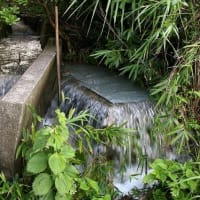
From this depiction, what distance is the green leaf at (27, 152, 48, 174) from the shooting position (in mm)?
2414

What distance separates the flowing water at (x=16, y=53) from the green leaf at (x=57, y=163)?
6.01 feet

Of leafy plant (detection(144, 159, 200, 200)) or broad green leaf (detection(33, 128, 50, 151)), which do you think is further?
leafy plant (detection(144, 159, 200, 200))

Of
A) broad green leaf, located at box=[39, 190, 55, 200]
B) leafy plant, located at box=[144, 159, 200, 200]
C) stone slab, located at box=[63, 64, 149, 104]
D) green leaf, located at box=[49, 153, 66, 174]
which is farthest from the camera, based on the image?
stone slab, located at box=[63, 64, 149, 104]

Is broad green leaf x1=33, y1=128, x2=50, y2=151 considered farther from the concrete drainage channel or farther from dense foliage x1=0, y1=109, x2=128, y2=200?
the concrete drainage channel

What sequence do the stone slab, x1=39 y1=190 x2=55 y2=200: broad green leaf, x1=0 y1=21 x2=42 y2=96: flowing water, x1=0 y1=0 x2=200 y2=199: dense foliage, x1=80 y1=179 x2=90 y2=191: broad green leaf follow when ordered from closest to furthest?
x1=39 y1=190 x2=55 y2=200: broad green leaf, x1=80 y1=179 x2=90 y2=191: broad green leaf, x1=0 y1=0 x2=200 y2=199: dense foliage, the stone slab, x1=0 y1=21 x2=42 y2=96: flowing water

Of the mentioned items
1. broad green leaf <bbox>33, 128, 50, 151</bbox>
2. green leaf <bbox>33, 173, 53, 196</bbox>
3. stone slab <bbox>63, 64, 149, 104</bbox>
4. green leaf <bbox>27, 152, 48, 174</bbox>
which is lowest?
green leaf <bbox>33, 173, 53, 196</bbox>

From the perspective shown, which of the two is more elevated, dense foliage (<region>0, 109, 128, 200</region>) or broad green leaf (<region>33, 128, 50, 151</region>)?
broad green leaf (<region>33, 128, 50, 151</region>)

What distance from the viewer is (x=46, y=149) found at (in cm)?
247

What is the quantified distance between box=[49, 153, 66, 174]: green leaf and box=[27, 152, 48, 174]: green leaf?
8cm

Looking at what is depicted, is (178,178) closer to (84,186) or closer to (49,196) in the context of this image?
(84,186)

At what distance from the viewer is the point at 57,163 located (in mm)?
2350

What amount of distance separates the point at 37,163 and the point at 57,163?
15 cm

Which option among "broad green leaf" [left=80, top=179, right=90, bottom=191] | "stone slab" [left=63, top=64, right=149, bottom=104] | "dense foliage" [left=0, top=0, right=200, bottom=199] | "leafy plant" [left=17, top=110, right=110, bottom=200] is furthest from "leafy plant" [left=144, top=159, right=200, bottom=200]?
"stone slab" [left=63, top=64, right=149, bottom=104]

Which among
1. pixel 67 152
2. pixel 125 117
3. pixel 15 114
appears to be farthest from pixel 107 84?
pixel 67 152
